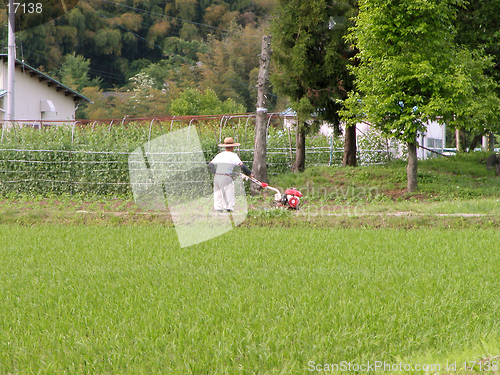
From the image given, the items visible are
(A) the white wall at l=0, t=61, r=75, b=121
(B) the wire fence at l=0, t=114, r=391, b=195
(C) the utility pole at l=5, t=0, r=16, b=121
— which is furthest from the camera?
(A) the white wall at l=0, t=61, r=75, b=121

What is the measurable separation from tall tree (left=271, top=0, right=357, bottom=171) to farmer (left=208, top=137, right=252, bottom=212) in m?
6.67

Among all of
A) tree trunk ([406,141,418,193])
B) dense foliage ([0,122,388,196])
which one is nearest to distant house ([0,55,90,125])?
dense foliage ([0,122,388,196])

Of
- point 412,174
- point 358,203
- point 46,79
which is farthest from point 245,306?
point 46,79

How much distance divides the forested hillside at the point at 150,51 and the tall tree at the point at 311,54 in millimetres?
26373

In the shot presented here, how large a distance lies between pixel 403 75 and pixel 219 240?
821cm

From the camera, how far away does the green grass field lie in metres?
4.34

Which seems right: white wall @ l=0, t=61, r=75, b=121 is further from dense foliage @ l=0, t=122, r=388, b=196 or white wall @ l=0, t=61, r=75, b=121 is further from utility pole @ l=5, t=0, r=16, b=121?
dense foliage @ l=0, t=122, r=388, b=196

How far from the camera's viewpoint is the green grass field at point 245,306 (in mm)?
4344

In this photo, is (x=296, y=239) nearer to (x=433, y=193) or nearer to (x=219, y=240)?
(x=219, y=240)

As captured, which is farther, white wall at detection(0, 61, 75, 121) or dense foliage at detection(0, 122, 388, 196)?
white wall at detection(0, 61, 75, 121)

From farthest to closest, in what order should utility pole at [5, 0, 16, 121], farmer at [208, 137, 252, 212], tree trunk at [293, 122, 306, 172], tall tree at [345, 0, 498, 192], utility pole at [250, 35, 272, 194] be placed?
utility pole at [5, 0, 16, 121]
tree trunk at [293, 122, 306, 172]
utility pole at [250, 35, 272, 194]
tall tree at [345, 0, 498, 192]
farmer at [208, 137, 252, 212]

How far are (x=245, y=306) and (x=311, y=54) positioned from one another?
47.2ft

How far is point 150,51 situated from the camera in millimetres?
59031

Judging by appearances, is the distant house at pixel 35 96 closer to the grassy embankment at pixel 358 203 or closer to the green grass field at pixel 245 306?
the grassy embankment at pixel 358 203
